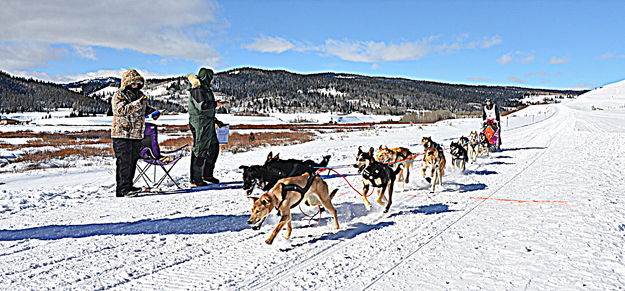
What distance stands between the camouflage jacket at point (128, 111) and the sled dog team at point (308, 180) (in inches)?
97.9

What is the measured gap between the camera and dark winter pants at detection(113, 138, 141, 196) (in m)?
6.74

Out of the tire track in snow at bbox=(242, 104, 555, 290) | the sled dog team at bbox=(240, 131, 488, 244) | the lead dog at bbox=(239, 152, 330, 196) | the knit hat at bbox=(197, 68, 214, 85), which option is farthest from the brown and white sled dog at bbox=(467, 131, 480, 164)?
the knit hat at bbox=(197, 68, 214, 85)

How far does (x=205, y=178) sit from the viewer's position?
8211 millimetres

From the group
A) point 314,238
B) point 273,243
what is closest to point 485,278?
point 314,238

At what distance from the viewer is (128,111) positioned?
22.0 feet

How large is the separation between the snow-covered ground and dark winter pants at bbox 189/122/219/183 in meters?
0.93

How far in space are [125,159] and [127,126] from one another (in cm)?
60

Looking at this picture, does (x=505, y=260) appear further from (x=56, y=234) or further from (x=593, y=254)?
(x=56, y=234)

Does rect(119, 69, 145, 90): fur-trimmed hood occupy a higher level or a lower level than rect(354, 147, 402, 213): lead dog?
higher

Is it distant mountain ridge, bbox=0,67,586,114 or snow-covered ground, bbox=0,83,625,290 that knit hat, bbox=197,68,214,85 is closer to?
snow-covered ground, bbox=0,83,625,290

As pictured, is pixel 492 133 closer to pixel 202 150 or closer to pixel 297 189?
pixel 202 150

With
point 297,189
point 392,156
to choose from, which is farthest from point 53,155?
point 297,189

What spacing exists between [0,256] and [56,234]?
0.76 m

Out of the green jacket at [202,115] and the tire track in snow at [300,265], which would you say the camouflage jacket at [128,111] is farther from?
the tire track in snow at [300,265]
